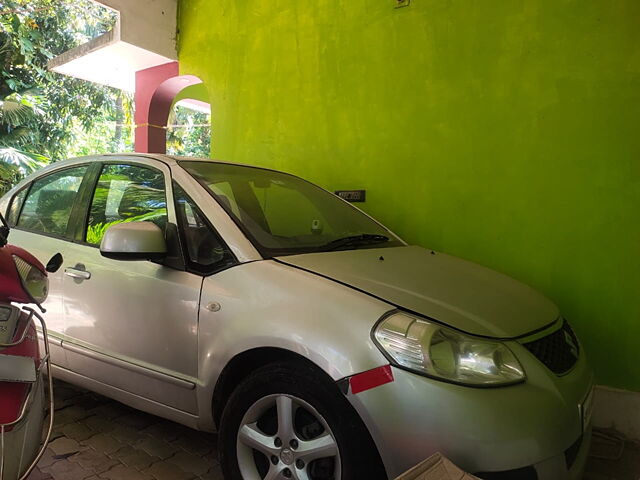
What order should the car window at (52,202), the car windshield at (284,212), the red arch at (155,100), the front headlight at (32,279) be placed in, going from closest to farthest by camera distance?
the front headlight at (32,279)
the car windshield at (284,212)
the car window at (52,202)
the red arch at (155,100)

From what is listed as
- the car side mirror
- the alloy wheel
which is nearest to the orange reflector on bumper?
the alloy wheel

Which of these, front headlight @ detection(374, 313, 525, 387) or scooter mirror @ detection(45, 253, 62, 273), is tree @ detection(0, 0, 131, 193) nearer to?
scooter mirror @ detection(45, 253, 62, 273)

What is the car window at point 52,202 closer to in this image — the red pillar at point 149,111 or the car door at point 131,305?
the car door at point 131,305

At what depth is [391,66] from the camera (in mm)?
3773

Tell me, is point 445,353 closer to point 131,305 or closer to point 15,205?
point 131,305

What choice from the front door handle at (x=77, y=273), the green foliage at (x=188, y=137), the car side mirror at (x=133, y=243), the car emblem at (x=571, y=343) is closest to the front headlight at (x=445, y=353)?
the car emblem at (x=571, y=343)

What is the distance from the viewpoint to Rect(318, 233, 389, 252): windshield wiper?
7.15 feet

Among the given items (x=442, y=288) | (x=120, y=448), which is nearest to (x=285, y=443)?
(x=442, y=288)

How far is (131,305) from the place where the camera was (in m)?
2.08

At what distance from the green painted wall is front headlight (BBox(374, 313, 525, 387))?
1.86m

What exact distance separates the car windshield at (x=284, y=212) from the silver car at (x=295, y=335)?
0.04 feet

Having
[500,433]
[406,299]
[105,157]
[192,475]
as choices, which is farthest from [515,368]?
[105,157]

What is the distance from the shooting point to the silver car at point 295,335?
139 cm

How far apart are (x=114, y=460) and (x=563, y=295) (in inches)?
114
